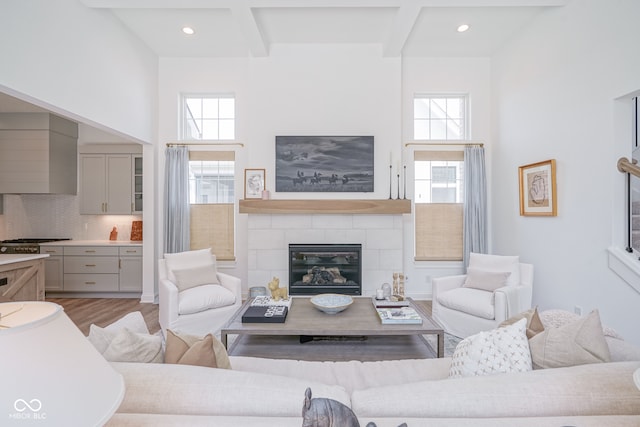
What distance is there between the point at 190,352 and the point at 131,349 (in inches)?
9.1

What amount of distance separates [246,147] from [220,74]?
1143 millimetres

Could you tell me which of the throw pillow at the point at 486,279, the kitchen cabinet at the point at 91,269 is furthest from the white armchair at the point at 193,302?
the throw pillow at the point at 486,279

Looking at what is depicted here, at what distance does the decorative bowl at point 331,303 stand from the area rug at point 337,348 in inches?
14.4

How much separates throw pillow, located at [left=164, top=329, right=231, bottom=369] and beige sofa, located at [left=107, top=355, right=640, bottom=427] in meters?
0.15

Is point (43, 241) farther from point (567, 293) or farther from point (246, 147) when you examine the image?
point (567, 293)

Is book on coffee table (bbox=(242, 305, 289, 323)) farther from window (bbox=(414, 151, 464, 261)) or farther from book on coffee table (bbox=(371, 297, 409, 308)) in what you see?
window (bbox=(414, 151, 464, 261))

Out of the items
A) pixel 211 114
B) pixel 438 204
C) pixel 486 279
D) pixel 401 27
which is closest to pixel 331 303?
pixel 486 279

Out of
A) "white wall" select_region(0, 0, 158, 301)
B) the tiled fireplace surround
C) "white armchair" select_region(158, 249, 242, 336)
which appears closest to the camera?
"white wall" select_region(0, 0, 158, 301)

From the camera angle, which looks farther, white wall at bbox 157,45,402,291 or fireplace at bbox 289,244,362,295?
white wall at bbox 157,45,402,291

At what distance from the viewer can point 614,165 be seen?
2.63 meters

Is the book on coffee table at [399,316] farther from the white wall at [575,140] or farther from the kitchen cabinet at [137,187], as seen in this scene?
the kitchen cabinet at [137,187]

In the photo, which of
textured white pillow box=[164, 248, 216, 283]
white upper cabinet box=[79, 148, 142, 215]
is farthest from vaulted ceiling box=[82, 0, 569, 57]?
textured white pillow box=[164, 248, 216, 283]

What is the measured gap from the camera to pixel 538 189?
3498mm

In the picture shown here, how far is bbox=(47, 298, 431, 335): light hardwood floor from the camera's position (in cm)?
360
